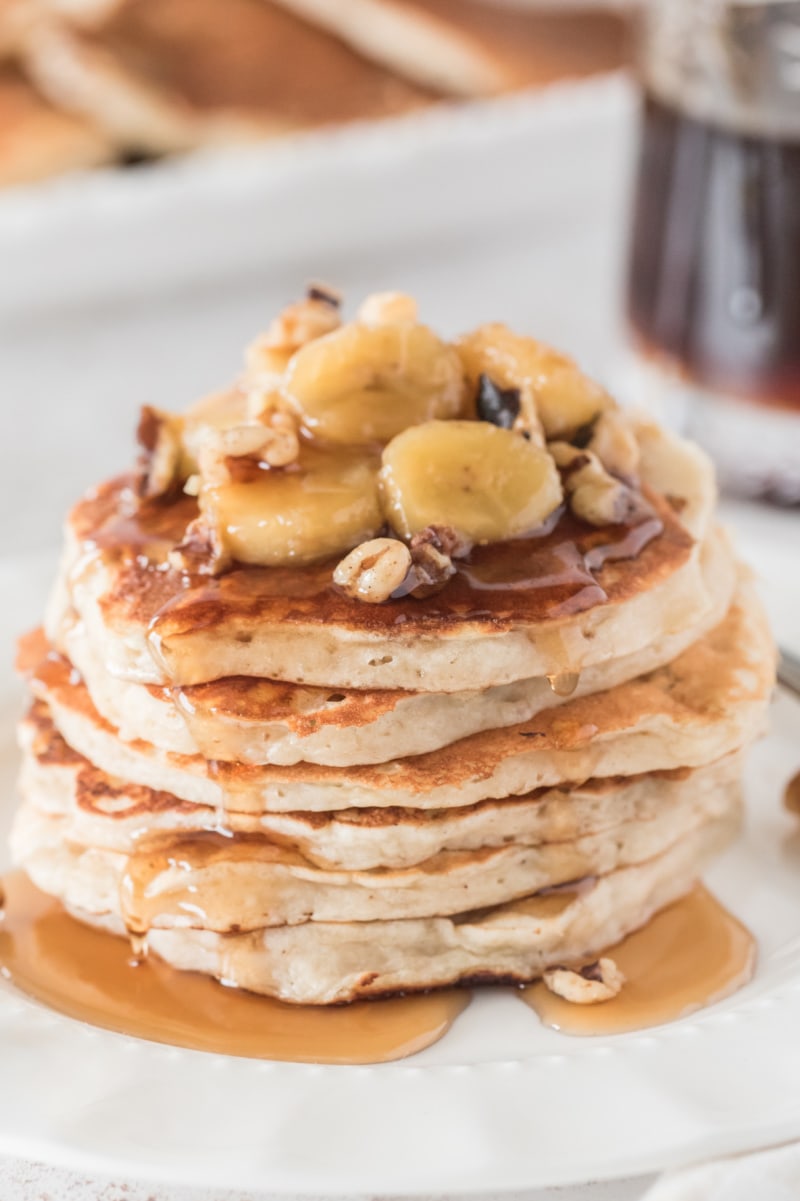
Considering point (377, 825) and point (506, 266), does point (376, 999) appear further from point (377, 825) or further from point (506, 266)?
point (506, 266)

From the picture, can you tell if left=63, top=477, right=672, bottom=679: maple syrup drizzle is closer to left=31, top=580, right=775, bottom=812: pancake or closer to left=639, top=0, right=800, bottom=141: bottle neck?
left=31, top=580, right=775, bottom=812: pancake

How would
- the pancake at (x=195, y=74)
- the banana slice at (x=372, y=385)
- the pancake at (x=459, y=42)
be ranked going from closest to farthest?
the banana slice at (x=372, y=385)
the pancake at (x=195, y=74)
the pancake at (x=459, y=42)

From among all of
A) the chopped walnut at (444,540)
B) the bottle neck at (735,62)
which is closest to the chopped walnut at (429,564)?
the chopped walnut at (444,540)

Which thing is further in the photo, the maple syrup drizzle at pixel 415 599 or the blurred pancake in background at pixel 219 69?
the blurred pancake in background at pixel 219 69

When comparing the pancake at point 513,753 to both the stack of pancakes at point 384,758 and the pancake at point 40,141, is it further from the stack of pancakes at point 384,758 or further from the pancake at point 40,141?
the pancake at point 40,141

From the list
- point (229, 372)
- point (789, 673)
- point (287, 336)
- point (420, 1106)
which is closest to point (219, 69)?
point (229, 372)

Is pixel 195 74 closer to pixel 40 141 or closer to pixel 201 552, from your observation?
pixel 40 141
